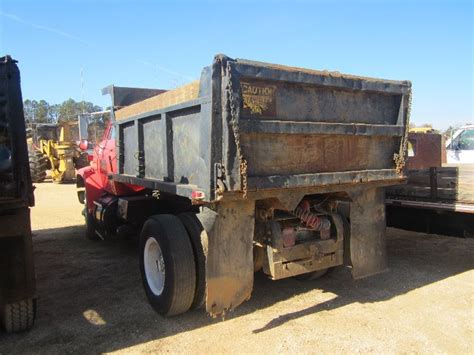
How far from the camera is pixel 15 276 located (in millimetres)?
3754

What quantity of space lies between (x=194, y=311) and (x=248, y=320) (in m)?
0.61

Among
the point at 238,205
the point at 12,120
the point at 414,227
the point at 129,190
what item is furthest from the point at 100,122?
the point at 414,227

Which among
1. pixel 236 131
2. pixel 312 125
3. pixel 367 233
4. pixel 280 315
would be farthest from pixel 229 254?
pixel 367 233

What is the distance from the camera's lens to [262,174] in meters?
3.79

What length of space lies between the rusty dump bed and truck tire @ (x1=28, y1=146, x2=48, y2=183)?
17137 mm

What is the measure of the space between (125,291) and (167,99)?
7.53ft

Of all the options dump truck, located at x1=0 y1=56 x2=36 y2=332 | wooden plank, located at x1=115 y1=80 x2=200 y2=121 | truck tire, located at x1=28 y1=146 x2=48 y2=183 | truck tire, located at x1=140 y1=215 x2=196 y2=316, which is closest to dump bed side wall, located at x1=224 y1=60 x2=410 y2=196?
wooden plank, located at x1=115 y1=80 x2=200 y2=121

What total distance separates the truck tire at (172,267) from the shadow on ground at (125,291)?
16 cm

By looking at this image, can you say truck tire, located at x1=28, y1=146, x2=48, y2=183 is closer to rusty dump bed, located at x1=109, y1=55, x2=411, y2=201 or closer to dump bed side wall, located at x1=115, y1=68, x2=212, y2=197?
dump bed side wall, located at x1=115, y1=68, x2=212, y2=197

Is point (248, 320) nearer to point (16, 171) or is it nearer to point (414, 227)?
point (16, 171)

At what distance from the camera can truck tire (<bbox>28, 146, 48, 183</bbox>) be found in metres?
20.2

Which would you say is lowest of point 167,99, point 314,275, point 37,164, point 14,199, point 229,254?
point 314,275

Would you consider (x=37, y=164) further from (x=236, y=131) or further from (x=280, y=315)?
(x=236, y=131)

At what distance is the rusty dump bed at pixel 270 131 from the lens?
3.56 metres
